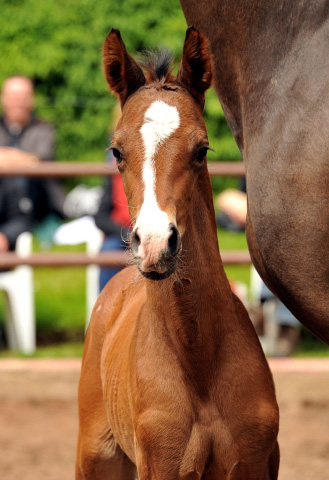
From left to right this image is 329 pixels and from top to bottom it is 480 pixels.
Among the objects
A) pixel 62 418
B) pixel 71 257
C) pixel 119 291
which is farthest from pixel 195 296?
pixel 71 257

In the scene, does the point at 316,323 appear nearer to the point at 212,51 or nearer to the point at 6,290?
the point at 212,51

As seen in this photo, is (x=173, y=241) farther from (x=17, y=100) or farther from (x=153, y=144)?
(x=17, y=100)

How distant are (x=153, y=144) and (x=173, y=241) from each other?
Result: 0.95ft

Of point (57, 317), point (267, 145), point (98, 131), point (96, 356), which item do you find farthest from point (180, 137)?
point (98, 131)

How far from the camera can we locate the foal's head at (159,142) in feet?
6.62

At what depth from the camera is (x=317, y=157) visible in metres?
2.12

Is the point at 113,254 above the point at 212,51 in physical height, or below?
below

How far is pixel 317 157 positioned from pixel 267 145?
17 centimetres

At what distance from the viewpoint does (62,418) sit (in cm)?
482

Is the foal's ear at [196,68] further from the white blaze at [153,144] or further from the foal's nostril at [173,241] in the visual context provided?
the foal's nostril at [173,241]

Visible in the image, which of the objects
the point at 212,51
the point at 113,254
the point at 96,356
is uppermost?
the point at 212,51

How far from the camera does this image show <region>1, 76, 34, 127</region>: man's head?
6.14 metres

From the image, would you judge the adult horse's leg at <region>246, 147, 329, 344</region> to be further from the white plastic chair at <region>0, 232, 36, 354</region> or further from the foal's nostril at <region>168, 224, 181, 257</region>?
the white plastic chair at <region>0, 232, 36, 354</region>

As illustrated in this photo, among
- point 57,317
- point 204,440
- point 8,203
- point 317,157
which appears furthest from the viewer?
point 57,317
